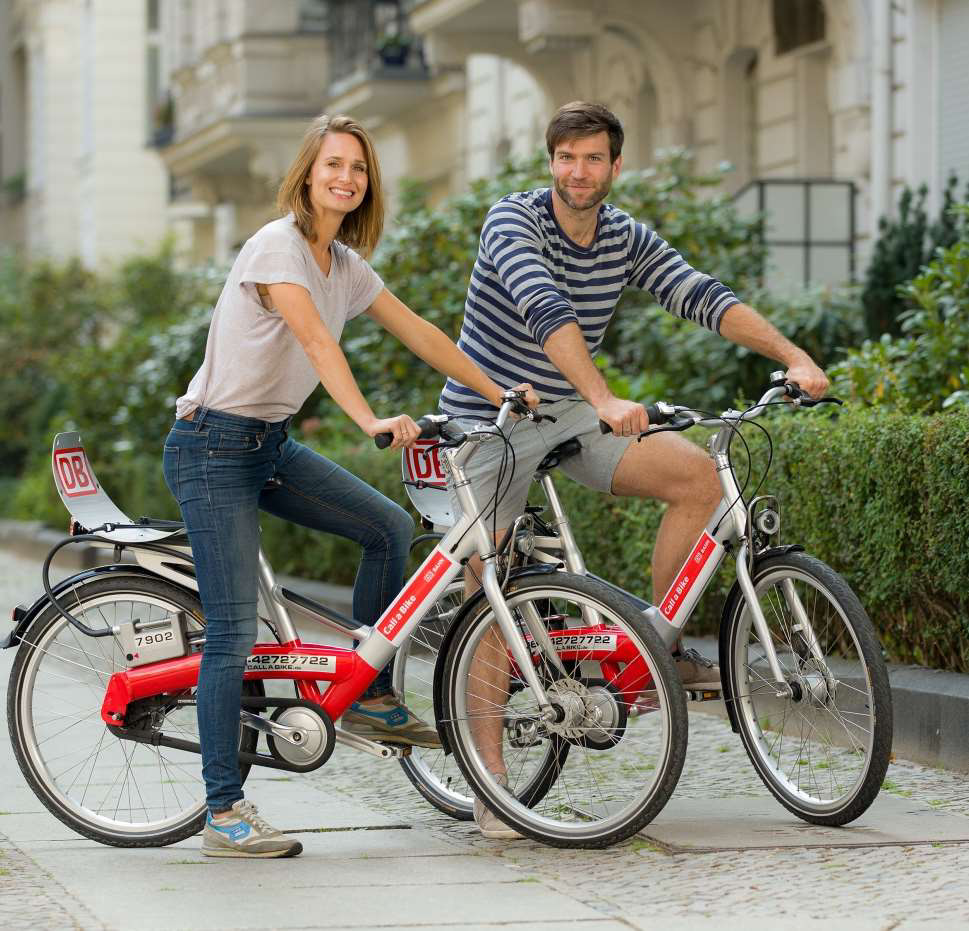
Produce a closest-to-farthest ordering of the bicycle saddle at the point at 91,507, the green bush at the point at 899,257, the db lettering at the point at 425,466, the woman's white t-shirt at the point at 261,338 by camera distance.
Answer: the woman's white t-shirt at the point at 261,338
the bicycle saddle at the point at 91,507
the db lettering at the point at 425,466
the green bush at the point at 899,257

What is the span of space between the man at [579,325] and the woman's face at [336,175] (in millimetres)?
458

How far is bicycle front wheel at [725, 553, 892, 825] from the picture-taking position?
5.11 meters

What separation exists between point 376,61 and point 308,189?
17028 mm

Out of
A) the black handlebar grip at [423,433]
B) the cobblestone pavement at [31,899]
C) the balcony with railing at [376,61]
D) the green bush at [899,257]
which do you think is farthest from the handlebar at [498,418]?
the balcony with railing at [376,61]

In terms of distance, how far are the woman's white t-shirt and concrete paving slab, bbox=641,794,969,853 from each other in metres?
1.53

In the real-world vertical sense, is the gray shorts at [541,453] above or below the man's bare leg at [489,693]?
above

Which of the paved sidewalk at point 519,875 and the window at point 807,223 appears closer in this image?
the paved sidewalk at point 519,875

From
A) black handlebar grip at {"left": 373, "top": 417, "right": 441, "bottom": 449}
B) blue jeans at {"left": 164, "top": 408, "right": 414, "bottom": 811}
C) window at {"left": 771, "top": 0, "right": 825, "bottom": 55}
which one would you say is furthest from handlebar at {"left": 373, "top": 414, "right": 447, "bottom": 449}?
window at {"left": 771, "top": 0, "right": 825, "bottom": 55}

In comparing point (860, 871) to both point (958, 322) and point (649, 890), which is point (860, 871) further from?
point (958, 322)

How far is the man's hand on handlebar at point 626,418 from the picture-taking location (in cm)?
495

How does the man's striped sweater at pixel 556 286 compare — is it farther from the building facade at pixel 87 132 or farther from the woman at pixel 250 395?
the building facade at pixel 87 132

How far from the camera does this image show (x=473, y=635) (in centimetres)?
527

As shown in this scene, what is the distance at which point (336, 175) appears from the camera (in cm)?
515

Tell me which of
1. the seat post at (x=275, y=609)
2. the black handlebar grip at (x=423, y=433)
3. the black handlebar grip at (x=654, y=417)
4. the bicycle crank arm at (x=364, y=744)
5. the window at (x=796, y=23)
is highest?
the window at (x=796, y=23)
